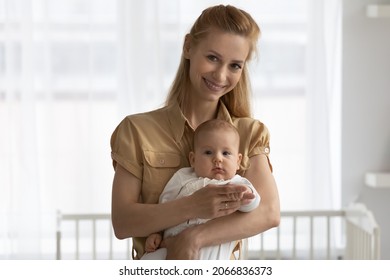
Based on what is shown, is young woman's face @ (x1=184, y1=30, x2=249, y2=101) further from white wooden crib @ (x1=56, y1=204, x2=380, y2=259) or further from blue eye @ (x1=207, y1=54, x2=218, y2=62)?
white wooden crib @ (x1=56, y1=204, x2=380, y2=259)

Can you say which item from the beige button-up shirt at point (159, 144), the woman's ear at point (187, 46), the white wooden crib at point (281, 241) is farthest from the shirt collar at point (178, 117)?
the white wooden crib at point (281, 241)

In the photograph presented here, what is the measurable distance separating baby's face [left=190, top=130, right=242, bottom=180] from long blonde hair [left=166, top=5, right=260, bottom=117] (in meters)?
0.10

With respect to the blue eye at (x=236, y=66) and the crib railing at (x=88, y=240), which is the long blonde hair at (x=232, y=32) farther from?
the crib railing at (x=88, y=240)

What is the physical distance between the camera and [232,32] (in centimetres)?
155

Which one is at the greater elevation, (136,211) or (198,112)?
(198,112)

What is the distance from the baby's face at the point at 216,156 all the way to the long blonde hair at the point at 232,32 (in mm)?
99

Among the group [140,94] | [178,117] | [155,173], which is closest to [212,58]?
[178,117]

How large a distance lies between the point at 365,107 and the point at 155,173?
1853 millimetres

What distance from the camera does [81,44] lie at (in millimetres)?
3188

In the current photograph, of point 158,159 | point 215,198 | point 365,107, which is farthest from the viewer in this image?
point 365,107

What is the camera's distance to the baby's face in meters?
1.58

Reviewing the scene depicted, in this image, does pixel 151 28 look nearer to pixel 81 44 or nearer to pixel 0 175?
pixel 81 44

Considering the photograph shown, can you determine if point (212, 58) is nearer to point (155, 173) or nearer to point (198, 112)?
point (198, 112)
